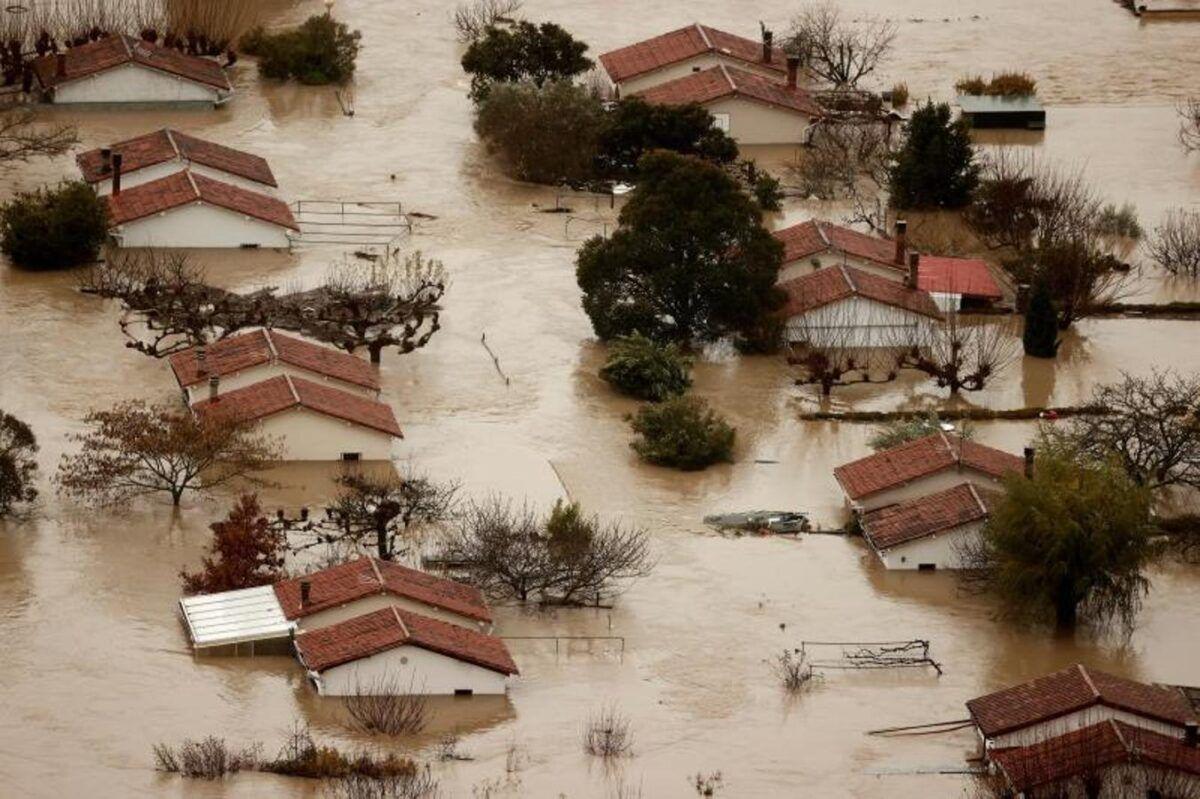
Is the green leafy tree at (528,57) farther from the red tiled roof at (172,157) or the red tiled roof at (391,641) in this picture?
the red tiled roof at (391,641)

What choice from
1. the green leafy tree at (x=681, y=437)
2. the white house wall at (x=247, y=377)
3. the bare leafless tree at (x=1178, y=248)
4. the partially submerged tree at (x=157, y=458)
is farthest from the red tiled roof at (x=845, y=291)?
the partially submerged tree at (x=157, y=458)

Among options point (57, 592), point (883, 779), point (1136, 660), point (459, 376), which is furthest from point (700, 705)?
point (459, 376)

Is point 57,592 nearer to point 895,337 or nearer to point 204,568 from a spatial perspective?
point 204,568

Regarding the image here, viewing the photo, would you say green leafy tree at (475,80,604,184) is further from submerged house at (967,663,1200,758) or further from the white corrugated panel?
submerged house at (967,663,1200,758)

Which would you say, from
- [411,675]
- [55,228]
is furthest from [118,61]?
[411,675]

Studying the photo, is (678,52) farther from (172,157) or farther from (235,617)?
(235,617)

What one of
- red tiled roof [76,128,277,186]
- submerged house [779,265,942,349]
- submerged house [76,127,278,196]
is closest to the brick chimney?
submerged house [76,127,278,196]

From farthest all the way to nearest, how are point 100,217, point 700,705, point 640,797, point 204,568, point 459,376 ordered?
point 100,217, point 459,376, point 204,568, point 700,705, point 640,797
